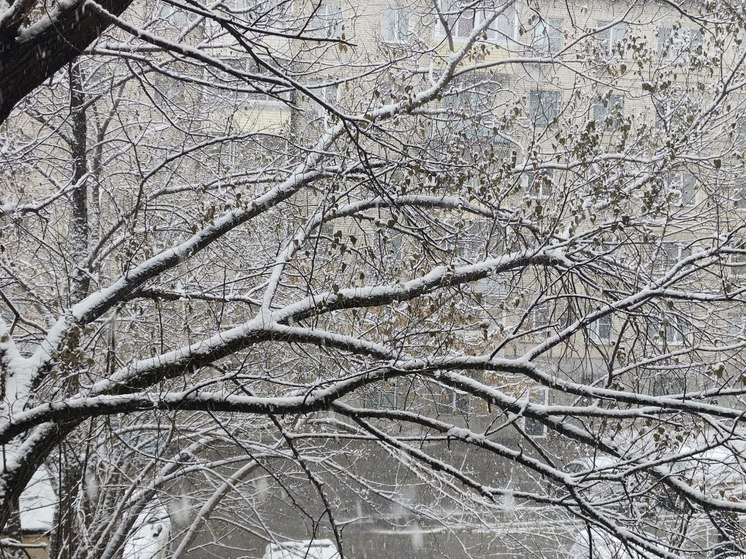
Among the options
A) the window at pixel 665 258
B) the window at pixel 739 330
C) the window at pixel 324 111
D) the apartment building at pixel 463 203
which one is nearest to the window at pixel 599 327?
the apartment building at pixel 463 203

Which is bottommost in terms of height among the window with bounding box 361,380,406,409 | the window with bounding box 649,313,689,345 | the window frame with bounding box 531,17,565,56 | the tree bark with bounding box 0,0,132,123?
the tree bark with bounding box 0,0,132,123

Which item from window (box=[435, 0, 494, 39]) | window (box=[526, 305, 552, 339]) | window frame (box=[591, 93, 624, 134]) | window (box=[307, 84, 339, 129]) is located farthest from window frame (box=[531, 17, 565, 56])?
window (box=[526, 305, 552, 339])

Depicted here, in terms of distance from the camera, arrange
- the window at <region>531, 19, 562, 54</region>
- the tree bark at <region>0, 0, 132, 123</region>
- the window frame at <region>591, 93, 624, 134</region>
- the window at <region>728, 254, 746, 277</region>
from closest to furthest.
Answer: the tree bark at <region>0, 0, 132, 123</region>, the window at <region>728, 254, 746, 277</region>, the window frame at <region>591, 93, 624, 134</region>, the window at <region>531, 19, 562, 54</region>

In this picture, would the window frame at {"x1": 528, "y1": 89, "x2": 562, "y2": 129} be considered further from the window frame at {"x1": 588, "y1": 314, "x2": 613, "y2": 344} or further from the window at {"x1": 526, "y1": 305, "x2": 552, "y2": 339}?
the window frame at {"x1": 588, "y1": 314, "x2": 613, "y2": 344}

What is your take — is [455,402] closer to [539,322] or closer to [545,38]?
[539,322]

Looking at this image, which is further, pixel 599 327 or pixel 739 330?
pixel 599 327

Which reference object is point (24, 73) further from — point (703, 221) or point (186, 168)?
point (186, 168)

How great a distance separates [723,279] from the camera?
17.0 ft

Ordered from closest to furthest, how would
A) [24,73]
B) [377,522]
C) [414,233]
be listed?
[24,73] < [414,233] < [377,522]

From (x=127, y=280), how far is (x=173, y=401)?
2.02 m

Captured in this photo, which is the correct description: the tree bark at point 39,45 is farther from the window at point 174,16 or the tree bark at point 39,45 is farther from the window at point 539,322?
the window at point 174,16

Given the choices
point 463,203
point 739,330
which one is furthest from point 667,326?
point 463,203

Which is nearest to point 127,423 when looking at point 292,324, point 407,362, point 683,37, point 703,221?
point 292,324

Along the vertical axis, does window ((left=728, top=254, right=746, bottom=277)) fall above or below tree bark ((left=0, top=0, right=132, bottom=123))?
above
